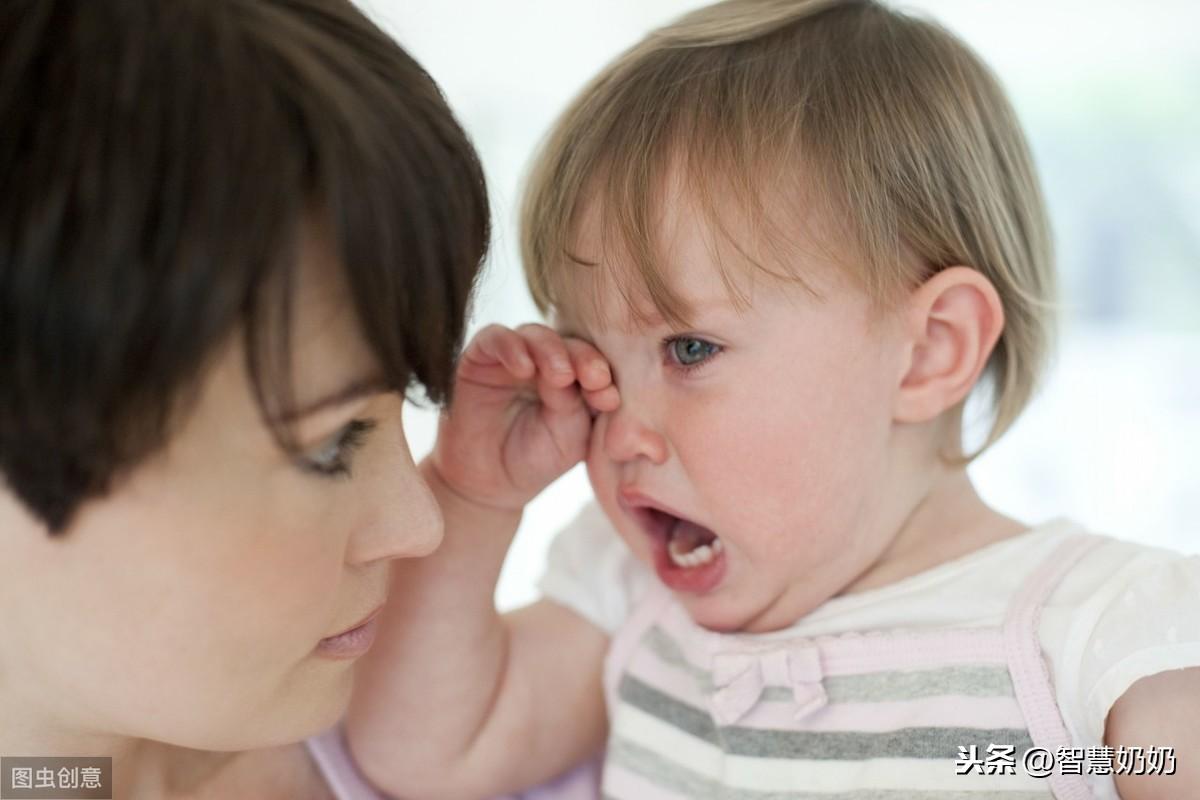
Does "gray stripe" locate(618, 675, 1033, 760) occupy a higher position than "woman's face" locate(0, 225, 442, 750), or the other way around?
"woman's face" locate(0, 225, 442, 750)

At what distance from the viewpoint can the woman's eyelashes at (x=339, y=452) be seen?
76 cm

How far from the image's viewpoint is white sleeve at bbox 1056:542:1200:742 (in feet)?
2.87

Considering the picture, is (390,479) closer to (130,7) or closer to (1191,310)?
(130,7)

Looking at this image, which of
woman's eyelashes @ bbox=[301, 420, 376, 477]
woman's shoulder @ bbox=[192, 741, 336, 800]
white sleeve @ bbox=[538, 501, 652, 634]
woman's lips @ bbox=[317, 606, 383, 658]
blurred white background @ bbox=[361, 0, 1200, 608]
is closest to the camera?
woman's eyelashes @ bbox=[301, 420, 376, 477]

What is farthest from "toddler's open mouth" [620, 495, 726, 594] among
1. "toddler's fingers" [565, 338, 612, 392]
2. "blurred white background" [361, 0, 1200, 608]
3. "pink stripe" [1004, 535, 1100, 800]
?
"blurred white background" [361, 0, 1200, 608]

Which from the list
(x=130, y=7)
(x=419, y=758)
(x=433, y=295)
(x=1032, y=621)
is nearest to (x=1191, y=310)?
(x=1032, y=621)

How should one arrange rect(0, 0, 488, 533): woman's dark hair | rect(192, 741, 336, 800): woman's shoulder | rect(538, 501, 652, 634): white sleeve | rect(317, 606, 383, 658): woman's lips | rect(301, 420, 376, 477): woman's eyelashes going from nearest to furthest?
rect(0, 0, 488, 533): woman's dark hair
rect(301, 420, 376, 477): woman's eyelashes
rect(317, 606, 383, 658): woman's lips
rect(192, 741, 336, 800): woman's shoulder
rect(538, 501, 652, 634): white sleeve

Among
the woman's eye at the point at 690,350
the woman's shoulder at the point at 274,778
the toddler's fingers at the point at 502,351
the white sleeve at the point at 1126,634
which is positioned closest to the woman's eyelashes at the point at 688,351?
the woman's eye at the point at 690,350

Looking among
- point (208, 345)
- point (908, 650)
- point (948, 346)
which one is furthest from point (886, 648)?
point (208, 345)

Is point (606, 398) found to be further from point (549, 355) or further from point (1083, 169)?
point (1083, 169)

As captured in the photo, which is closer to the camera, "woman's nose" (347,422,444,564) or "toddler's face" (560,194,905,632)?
"woman's nose" (347,422,444,564)

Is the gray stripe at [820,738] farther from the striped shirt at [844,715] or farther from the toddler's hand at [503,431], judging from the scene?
the toddler's hand at [503,431]

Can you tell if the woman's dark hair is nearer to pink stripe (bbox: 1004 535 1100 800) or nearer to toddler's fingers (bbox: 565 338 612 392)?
toddler's fingers (bbox: 565 338 612 392)

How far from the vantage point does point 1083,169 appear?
2.47 meters
